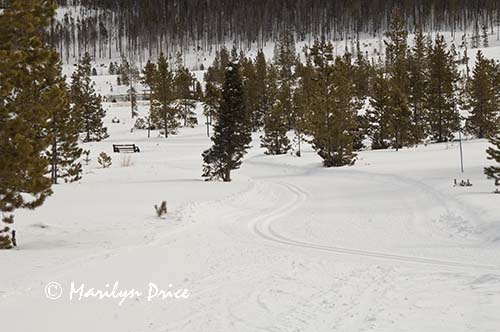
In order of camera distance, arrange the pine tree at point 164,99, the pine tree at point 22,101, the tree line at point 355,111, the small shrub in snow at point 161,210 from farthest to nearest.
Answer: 1. the pine tree at point 164,99
2. the tree line at point 355,111
3. the small shrub in snow at point 161,210
4. the pine tree at point 22,101

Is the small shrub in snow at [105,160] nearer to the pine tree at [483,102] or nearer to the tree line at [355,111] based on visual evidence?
the tree line at [355,111]

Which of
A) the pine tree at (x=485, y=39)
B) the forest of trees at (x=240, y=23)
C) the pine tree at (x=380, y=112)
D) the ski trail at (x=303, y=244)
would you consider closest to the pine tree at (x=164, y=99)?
the pine tree at (x=380, y=112)

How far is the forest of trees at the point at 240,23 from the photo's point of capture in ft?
477

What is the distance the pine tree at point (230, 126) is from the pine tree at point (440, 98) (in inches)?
934

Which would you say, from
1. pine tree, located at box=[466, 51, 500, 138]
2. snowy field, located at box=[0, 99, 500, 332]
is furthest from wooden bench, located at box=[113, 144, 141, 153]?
pine tree, located at box=[466, 51, 500, 138]

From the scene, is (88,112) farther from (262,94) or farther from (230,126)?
(230,126)

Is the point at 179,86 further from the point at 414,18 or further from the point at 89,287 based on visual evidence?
the point at 414,18

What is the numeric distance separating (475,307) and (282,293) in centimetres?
284

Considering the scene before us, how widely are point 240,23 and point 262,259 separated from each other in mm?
159485

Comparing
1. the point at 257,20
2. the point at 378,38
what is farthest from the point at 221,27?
the point at 378,38

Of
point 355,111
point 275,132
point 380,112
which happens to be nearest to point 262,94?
point 275,132

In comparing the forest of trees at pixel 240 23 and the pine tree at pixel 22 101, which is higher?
the forest of trees at pixel 240 23

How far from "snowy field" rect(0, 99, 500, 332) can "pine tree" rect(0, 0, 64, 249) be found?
1.43m

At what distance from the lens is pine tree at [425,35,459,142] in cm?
4162
